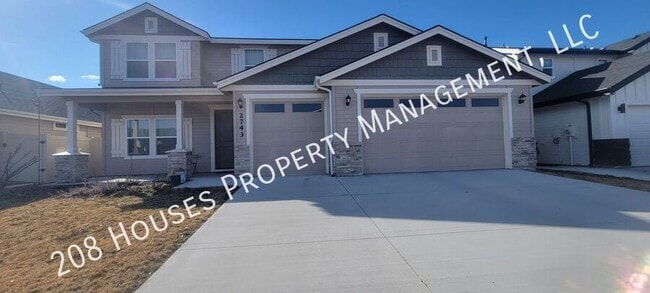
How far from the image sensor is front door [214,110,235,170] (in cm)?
1317

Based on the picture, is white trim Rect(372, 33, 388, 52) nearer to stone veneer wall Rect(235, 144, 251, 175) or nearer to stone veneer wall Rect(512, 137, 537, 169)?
stone veneer wall Rect(512, 137, 537, 169)

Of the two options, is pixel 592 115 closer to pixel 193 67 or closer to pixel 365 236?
pixel 365 236

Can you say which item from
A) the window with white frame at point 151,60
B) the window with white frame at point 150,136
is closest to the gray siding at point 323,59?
the window with white frame at point 151,60

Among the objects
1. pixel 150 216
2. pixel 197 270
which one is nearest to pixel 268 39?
pixel 150 216

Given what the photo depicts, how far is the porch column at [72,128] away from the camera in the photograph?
448 inches

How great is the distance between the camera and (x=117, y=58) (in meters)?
12.9

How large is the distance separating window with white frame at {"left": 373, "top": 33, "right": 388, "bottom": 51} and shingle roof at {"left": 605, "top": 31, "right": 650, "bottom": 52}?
14.1 metres

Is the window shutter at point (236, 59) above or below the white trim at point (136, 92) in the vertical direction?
above

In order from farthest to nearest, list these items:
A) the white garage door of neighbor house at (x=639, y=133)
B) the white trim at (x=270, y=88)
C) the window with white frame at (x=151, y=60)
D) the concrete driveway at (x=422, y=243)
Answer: the window with white frame at (x=151, y=60), the white garage door of neighbor house at (x=639, y=133), the white trim at (x=270, y=88), the concrete driveway at (x=422, y=243)

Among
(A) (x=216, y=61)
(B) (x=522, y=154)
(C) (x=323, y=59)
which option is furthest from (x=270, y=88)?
(B) (x=522, y=154)

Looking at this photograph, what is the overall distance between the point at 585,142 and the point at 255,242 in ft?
45.8

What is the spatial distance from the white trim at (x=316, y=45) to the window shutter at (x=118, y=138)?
5290 millimetres

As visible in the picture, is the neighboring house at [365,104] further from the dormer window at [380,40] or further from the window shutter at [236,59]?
the window shutter at [236,59]

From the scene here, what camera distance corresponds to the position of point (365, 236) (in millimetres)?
4863
